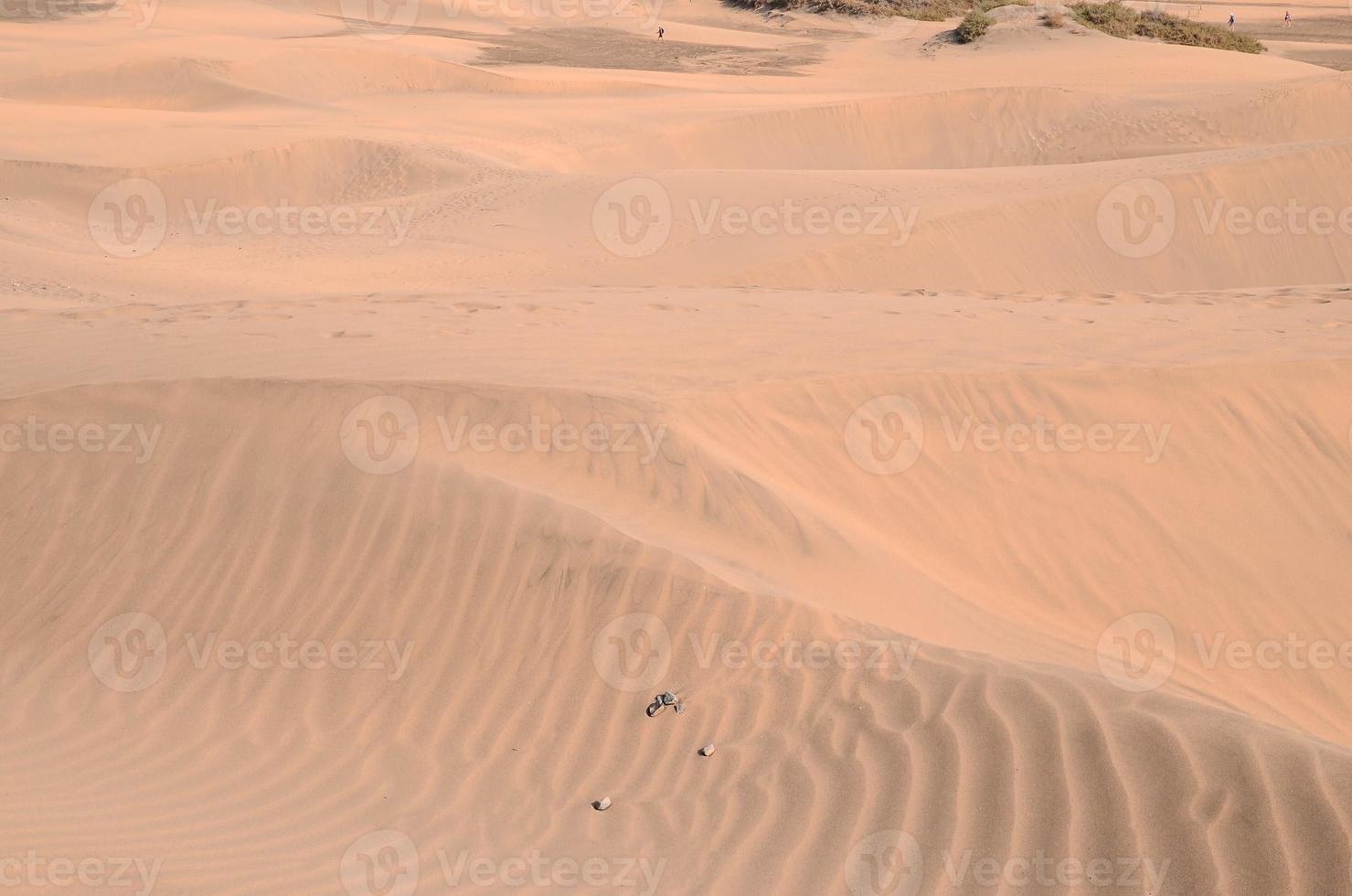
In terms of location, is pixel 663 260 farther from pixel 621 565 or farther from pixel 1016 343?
pixel 621 565

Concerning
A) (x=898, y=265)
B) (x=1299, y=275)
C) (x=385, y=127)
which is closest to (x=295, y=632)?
(x=898, y=265)

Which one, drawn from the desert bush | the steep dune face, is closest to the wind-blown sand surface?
the steep dune face

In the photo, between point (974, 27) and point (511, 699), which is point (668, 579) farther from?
point (974, 27)

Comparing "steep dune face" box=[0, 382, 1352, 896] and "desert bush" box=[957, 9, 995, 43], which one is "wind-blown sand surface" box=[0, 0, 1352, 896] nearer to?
"steep dune face" box=[0, 382, 1352, 896]

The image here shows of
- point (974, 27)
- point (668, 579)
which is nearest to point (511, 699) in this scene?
point (668, 579)

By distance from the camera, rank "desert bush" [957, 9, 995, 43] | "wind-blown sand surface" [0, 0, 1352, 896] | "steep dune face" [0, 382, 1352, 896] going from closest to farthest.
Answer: "steep dune face" [0, 382, 1352, 896], "wind-blown sand surface" [0, 0, 1352, 896], "desert bush" [957, 9, 995, 43]

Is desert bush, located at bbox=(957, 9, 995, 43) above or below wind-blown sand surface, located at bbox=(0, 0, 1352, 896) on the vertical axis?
above
